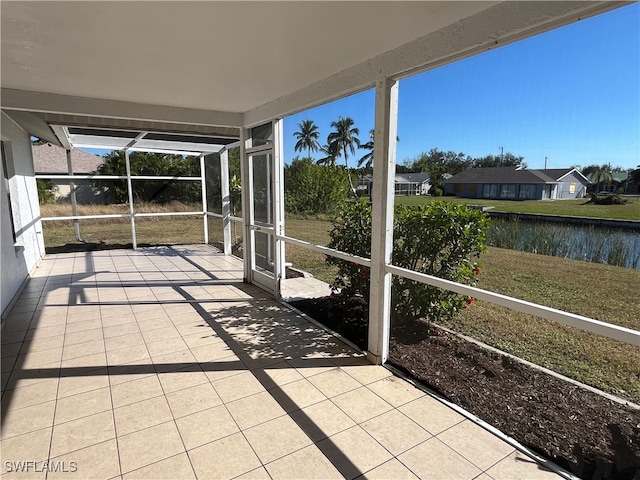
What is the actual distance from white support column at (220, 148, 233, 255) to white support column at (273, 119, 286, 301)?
3.42m

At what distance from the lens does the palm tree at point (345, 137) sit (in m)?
3.52

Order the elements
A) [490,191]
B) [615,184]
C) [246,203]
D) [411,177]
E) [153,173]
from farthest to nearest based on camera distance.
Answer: [153,173], [246,203], [411,177], [490,191], [615,184]

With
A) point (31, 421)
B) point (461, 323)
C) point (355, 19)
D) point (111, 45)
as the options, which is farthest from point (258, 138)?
point (31, 421)

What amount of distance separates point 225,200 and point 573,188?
6.79 metres

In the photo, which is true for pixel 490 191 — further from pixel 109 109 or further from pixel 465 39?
pixel 109 109

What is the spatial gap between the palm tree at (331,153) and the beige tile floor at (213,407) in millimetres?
1912

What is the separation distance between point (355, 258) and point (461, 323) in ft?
4.62

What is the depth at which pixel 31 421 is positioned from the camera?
2223mm

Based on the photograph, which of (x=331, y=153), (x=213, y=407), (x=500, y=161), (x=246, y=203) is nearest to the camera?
(x=500, y=161)

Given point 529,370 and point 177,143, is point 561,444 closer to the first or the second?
point 529,370

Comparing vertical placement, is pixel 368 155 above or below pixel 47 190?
above

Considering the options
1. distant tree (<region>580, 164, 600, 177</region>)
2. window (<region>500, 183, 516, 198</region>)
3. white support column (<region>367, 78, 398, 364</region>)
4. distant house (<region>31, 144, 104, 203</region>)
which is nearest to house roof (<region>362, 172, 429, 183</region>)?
white support column (<region>367, 78, 398, 364</region>)

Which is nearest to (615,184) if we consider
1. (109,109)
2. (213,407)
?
(213,407)

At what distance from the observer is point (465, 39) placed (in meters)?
2.07
